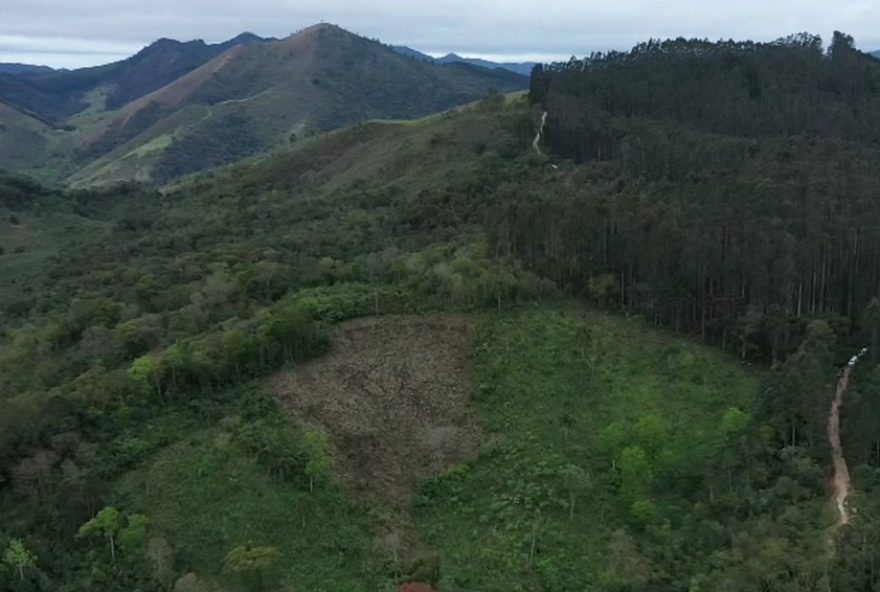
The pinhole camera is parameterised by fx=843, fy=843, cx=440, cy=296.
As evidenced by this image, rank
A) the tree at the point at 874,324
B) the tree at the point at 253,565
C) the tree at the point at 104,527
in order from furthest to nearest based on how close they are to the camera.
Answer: the tree at the point at 874,324 < the tree at the point at 104,527 < the tree at the point at 253,565

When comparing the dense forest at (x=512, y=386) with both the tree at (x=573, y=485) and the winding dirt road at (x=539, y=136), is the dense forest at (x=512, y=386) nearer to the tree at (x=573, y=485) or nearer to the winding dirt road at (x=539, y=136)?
the tree at (x=573, y=485)

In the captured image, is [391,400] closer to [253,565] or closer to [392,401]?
[392,401]

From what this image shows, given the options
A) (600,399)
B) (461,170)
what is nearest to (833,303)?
(600,399)

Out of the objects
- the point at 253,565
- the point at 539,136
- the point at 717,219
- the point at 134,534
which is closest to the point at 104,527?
the point at 134,534

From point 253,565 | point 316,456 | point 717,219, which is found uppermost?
point 717,219

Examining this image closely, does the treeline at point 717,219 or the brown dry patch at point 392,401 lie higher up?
the treeline at point 717,219

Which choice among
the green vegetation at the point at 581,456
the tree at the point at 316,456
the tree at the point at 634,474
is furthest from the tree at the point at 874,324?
the tree at the point at 316,456

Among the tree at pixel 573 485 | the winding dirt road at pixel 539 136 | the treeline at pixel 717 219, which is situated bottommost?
the tree at pixel 573 485
